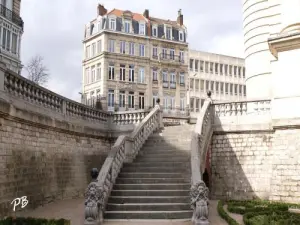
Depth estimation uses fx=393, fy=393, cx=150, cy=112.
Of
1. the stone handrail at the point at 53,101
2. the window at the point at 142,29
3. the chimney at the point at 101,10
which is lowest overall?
the stone handrail at the point at 53,101

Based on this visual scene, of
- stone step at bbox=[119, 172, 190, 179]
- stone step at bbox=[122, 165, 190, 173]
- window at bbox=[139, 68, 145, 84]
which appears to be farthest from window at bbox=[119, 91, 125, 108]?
stone step at bbox=[119, 172, 190, 179]

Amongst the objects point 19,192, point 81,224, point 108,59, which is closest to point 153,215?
point 81,224

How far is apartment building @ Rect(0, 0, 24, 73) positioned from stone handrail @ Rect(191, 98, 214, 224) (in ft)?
64.9

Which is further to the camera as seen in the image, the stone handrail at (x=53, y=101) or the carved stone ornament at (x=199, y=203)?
the stone handrail at (x=53, y=101)

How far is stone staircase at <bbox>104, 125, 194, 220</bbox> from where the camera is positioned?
11.2 meters

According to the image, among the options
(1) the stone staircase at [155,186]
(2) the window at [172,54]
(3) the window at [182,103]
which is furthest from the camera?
(2) the window at [172,54]

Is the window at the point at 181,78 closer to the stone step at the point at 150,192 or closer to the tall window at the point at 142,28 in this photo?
the tall window at the point at 142,28

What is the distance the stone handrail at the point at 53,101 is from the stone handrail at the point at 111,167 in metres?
1.68

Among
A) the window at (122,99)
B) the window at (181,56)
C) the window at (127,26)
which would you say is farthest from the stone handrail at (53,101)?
the window at (181,56)

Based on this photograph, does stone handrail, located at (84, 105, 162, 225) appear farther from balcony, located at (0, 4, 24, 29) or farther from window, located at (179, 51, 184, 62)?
window, located at (179, 51, 184, 62)

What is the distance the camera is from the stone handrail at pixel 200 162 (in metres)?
10.1

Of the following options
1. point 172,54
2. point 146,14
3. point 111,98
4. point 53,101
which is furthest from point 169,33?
point 53,101

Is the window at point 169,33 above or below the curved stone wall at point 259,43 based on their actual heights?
above

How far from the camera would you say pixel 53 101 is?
14.6 m
